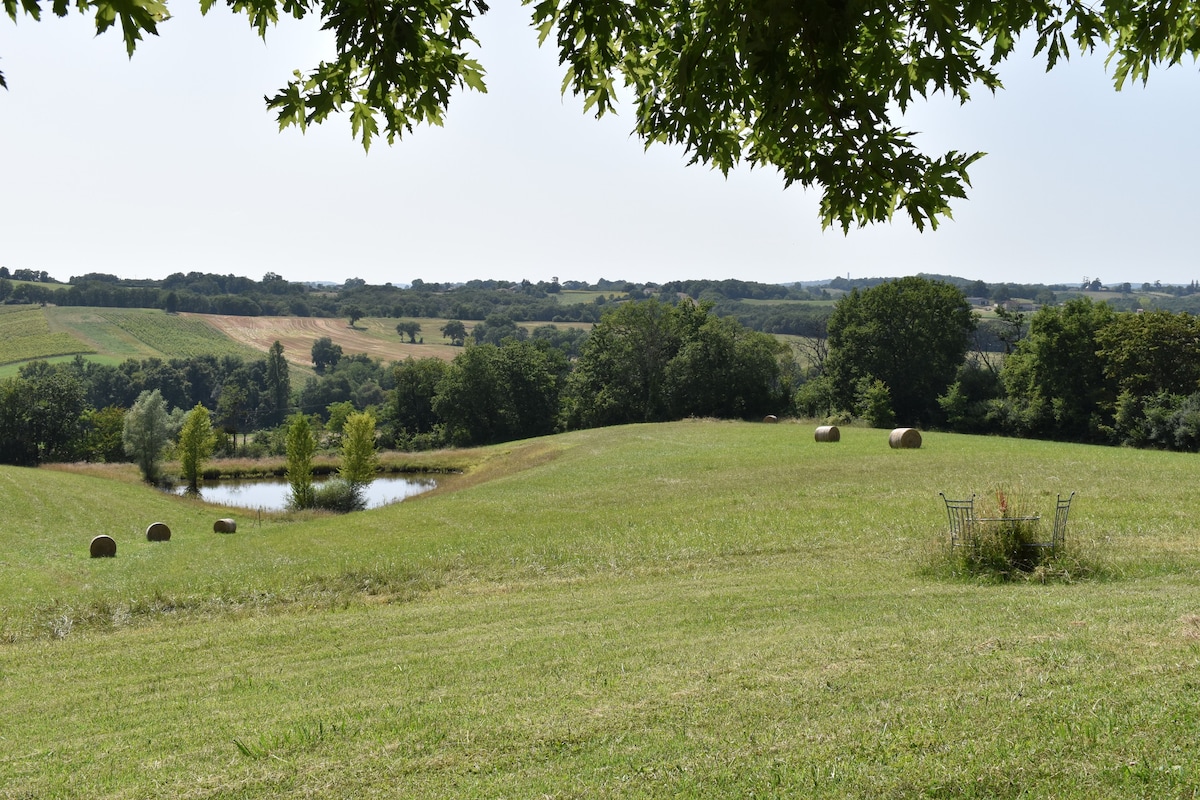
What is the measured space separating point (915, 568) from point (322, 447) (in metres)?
76.7

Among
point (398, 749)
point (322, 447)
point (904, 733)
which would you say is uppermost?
point (904, 733)

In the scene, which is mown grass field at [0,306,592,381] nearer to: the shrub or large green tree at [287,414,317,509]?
the shrub

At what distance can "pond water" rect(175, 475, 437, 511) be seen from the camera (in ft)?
174

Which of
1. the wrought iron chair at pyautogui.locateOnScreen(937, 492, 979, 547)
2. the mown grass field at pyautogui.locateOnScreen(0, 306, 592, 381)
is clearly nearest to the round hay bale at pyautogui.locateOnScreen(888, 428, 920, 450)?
the wrought iron chair at pyautogui.locateOnScreen(937, 492, 979, 547)

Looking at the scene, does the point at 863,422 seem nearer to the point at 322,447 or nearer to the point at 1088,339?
the point at 1088,339

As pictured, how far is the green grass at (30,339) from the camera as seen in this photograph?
→ 4779 inches

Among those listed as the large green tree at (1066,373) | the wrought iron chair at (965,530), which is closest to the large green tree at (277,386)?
the large green tree at (1066,373)

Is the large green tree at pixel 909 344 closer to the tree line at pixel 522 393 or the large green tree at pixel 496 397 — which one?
the tree line at pixel 522 393

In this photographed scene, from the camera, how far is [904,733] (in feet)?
18.5

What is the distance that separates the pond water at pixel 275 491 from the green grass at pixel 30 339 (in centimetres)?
7805

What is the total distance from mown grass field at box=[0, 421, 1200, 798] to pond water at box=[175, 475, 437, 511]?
2814 cm

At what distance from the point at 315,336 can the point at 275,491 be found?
4238 inches

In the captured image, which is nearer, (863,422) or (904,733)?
(904,733)

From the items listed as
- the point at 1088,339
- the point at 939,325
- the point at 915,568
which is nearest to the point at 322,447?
the point at 939,325
